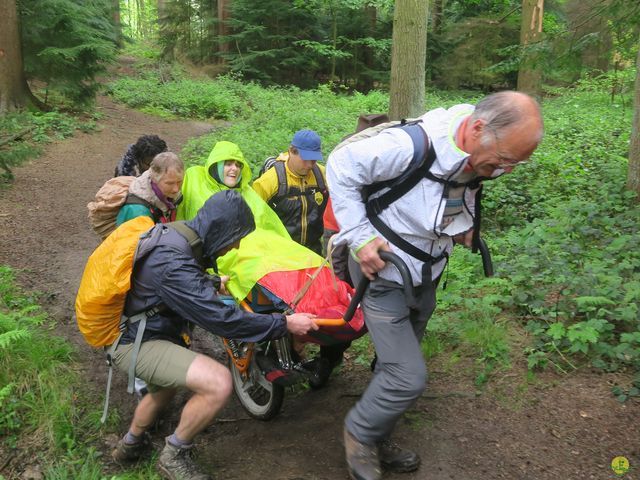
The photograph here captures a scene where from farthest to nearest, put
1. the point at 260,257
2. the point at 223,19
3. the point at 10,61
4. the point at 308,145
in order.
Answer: the point at 223,19 → the point at 10,61 → the point at 308,145 → the point at 260,257

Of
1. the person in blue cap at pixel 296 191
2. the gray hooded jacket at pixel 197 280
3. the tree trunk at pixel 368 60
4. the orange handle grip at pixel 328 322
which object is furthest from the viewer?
the tree trunk at pixel 368 60

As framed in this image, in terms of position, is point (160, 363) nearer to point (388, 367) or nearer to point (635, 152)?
point (388, 367)

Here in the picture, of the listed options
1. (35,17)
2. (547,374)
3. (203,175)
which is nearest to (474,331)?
(547,374)

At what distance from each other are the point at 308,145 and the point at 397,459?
2.88m

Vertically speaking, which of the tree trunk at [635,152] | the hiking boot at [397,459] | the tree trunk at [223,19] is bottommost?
the hiking boot at [397,459]

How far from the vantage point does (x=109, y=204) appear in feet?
14.5

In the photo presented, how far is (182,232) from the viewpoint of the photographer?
3207 mm

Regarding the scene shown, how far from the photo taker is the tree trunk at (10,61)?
12.5 metres

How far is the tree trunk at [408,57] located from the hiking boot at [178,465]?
20.8ft

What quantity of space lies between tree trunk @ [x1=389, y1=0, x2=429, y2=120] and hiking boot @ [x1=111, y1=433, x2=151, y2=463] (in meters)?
6.30

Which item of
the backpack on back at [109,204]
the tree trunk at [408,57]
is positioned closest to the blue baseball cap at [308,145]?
the backpack on back at [109,204]

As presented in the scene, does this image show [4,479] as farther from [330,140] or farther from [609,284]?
[330,140]

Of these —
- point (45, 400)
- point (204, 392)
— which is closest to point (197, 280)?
point (204, 392)

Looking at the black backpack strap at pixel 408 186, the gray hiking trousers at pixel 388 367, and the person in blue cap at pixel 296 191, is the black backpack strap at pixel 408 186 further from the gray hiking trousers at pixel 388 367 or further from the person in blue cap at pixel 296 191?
the person in blue cap at pixel 296 191
